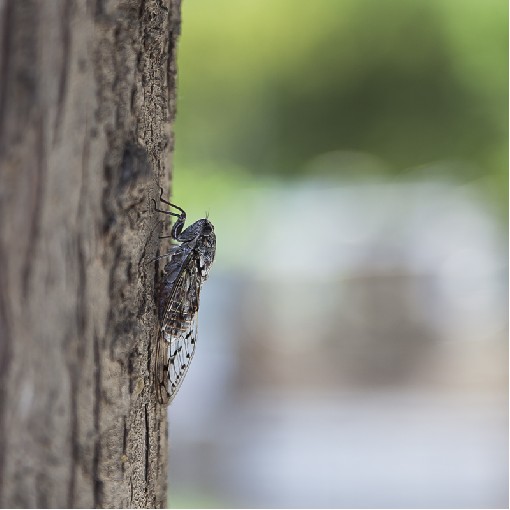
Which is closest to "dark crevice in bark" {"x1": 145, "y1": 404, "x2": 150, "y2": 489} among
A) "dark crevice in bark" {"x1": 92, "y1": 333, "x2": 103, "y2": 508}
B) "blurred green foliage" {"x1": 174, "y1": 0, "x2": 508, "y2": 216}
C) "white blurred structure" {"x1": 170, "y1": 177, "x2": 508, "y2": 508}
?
"dark crevice in bark" {"x1": 92, "y1": 333, "x2": 103, "y2": 508}

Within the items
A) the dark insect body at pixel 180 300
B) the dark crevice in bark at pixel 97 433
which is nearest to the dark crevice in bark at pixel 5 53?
the dark crevice in bark at pixel 97 433

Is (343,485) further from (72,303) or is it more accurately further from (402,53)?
(402,53)

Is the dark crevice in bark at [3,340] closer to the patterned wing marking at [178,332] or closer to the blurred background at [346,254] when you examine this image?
the patterned wing marking at [178,332]

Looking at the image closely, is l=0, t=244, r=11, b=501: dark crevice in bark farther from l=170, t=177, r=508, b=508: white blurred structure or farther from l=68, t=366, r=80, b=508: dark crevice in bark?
l=170, t=177, r=508, b=508: white blurred structure

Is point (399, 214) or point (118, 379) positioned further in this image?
point (399, 214)

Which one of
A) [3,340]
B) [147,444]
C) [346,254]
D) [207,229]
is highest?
[346,254]

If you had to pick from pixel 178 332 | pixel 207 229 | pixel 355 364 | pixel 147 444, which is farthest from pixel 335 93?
pixel 147 444

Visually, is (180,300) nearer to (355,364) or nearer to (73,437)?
(73,437)

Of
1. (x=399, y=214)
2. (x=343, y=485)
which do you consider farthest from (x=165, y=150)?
(x=399, y=214)
